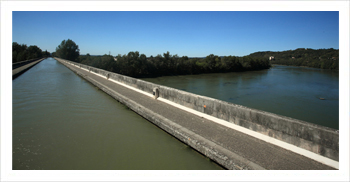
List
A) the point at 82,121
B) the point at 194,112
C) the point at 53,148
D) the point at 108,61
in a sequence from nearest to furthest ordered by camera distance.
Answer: the point at 53,148
the point at 194,112
the point at 82,121
the point at 108,61

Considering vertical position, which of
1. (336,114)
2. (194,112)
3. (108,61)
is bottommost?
(336,114)

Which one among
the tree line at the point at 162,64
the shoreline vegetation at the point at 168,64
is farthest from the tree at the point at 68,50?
the tree line at the point at 162,64

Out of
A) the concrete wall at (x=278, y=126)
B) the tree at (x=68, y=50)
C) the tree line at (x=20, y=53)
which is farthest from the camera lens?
the tree at (x=68, y=50)

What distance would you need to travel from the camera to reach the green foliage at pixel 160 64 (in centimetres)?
3130

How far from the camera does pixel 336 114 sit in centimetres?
1023

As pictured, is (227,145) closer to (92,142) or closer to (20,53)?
(92,142)

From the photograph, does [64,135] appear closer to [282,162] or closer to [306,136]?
[282,162]

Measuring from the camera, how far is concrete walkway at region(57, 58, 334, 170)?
3.01 metres

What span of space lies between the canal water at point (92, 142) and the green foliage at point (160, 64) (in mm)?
24797

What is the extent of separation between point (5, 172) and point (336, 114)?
13736mm

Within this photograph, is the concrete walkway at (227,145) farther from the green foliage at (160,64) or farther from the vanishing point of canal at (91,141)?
the green foliage at (160,64)

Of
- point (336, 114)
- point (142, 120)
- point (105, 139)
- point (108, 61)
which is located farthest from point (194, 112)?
point (108, 61)

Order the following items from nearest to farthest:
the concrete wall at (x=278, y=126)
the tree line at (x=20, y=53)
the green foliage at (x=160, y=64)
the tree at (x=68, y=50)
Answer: the concrete wall at (x=278, y=126)
the green foliage at (x=160, y=64)
the tree line at (x=20, y=53)
the tree at (x=68, y=50)

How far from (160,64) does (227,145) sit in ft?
104
